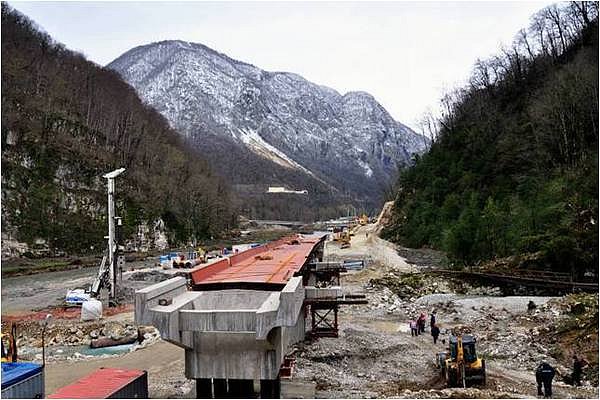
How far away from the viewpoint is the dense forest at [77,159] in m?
62.4

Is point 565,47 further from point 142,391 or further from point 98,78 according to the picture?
point 98,78

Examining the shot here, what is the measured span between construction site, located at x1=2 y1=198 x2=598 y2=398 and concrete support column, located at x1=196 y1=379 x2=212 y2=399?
3 cm

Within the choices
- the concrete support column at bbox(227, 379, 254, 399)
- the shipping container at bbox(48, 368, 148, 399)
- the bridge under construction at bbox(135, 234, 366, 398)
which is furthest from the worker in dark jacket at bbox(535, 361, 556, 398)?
the shipping container at bbox(48, 368, 148, 399)

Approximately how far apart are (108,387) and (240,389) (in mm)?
3161

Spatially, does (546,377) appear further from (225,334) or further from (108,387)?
(108,387)

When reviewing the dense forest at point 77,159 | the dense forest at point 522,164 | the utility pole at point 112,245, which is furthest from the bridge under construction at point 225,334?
the dense forest at point 77,159

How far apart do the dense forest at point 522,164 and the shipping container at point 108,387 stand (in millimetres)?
26280

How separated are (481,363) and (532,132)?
39.1 metres

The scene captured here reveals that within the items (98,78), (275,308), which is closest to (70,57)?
(98,78)

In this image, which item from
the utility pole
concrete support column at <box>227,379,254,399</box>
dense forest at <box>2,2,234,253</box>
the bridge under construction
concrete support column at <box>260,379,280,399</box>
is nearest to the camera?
the bridge under construction

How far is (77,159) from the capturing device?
230 ft

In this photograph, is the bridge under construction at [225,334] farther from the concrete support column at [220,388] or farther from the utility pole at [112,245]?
the utility pole at [112,245]

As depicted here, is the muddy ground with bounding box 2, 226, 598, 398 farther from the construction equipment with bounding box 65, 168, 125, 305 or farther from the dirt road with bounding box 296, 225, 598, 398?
the construction equipment with bounding box 65, 168, 125, 305

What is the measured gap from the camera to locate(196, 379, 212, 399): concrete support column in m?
10.1
